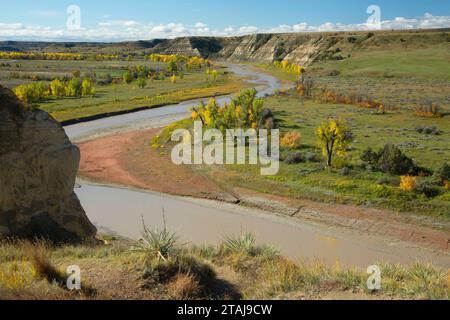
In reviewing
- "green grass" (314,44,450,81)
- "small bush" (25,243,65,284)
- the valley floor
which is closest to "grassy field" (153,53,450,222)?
the valley floor

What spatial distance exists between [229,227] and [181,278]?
13722 mm

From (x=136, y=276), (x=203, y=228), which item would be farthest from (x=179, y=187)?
(x=136, y=276)

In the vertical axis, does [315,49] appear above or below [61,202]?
above

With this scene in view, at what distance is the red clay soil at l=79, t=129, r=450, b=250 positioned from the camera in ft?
73.1

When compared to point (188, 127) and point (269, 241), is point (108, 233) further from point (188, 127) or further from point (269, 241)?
point (188, 127)

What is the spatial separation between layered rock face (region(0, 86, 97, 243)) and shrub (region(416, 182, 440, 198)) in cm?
1782

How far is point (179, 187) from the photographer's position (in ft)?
98.0

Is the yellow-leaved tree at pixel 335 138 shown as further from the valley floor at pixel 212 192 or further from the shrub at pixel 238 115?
the shrub at pixel 238 115

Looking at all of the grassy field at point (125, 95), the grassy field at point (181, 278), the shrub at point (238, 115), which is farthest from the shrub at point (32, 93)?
the grassy field at point (181, 278)

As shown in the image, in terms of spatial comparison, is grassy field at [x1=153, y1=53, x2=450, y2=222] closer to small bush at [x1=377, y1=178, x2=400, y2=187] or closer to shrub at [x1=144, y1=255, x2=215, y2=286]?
small bush at [x1=377, y1=178, x2=400, y2=187]

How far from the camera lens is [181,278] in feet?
31.9

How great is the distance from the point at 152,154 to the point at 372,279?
30.0m

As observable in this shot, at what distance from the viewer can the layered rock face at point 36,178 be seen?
46.4 ft

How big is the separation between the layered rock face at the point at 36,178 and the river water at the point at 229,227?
6627 mm
